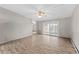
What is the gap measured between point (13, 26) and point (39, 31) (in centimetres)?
72

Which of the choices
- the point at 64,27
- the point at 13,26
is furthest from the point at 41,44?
the point at 13,26

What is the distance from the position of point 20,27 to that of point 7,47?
0.64 meters

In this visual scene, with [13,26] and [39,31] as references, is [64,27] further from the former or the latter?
[13,26]

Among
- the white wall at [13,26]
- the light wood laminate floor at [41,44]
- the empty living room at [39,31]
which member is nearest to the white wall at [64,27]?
the empty living room at [39,31]

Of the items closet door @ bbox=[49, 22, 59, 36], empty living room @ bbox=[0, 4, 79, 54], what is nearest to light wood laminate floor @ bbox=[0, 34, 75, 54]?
empty living room @ bbox=[0, 4, 79, 54]

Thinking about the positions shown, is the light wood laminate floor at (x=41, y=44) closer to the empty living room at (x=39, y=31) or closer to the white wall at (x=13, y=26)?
the empty living room at (x=39, y=31)

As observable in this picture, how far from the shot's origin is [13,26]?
2.16m

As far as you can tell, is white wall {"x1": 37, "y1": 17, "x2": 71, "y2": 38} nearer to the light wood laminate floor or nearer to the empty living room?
the empty living room

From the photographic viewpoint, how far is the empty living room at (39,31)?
1981mm

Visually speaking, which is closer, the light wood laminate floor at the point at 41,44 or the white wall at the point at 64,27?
the white wall at the point at 64,27

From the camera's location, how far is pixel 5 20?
218 cm

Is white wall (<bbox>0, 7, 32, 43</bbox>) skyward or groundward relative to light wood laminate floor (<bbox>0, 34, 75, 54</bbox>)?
skyward

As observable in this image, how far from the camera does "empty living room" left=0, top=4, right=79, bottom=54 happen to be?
1981 millimetres

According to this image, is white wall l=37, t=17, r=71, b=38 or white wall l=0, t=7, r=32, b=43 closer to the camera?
white wall l=37, t=17, r=71, b=38
